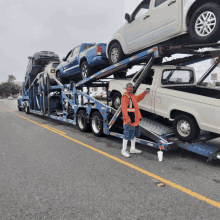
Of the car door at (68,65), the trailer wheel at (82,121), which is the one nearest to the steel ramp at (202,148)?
the trailer wheel at (82,121)

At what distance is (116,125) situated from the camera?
6.52 metres

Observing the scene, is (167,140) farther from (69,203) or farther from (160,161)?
(69,203)

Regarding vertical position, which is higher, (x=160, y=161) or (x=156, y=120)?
(x=156, y=120)

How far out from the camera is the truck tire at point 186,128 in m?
4.40

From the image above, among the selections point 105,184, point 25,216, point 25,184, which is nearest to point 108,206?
point 105,184

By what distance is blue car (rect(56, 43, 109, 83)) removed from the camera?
7213 millimetres

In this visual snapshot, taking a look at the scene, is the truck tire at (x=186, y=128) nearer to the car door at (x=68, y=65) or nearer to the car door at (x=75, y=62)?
the car door at (x=75, y=62)

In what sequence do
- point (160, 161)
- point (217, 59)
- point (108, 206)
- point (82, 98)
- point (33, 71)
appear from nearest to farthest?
1. point (108, 206)
2. point (160, 161)
3. point (217, 59)
4. point (82, 98)
5. point (33, 71)

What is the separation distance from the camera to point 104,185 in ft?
11.9

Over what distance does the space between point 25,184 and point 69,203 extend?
3.68ft

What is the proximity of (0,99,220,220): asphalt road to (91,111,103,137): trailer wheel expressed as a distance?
102cm

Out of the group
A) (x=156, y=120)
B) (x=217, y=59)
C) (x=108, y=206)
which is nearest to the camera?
(x=108, y=206)

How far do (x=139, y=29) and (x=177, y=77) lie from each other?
5.27ft

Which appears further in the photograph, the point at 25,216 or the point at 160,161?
the point at 160,161
